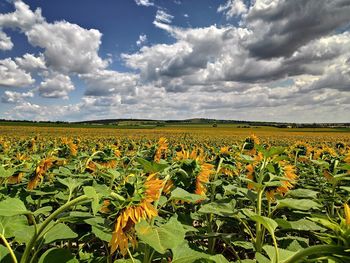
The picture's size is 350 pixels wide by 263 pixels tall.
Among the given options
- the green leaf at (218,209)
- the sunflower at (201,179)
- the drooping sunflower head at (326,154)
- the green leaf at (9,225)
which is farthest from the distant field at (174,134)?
the green leaf at (9,225)

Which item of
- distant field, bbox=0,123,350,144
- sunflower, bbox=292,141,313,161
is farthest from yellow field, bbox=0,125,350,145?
sunflower, bbox=292,141,313,161

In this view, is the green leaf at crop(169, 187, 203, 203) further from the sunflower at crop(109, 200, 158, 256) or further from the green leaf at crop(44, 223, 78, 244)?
the green leaf at crop(44, 223, 78, 244)

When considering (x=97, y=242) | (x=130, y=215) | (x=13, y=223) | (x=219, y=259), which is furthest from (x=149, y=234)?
(x=97, y=242)

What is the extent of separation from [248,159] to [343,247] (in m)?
1.95

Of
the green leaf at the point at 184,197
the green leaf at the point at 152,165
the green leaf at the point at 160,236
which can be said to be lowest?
the green leaf at the point at 160,236

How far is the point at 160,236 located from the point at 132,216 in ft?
0.55

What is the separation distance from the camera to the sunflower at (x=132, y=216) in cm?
158

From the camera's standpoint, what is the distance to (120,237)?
163 centimetres

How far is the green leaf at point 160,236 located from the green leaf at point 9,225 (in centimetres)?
76

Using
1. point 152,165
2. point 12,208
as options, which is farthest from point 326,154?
point 12,208

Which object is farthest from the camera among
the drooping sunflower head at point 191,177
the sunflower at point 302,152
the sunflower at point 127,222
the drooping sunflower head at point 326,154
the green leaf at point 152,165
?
the sunflower at point 302,152

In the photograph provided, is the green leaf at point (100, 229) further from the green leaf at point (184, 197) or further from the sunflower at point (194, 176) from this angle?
the sunflower at point (194, 176)

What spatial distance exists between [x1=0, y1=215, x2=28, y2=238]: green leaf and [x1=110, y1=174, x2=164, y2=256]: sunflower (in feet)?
2.00

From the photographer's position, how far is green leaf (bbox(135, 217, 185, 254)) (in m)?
1.49
